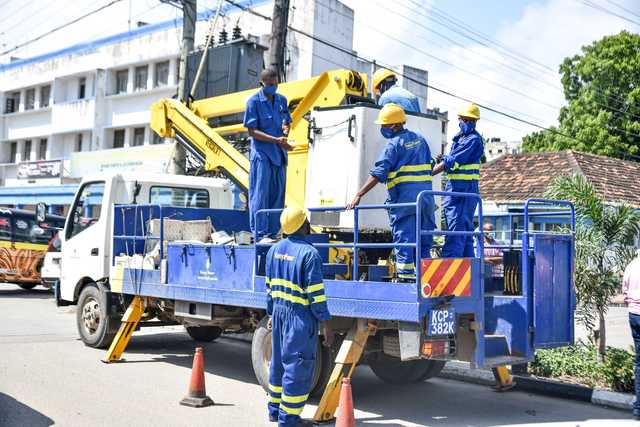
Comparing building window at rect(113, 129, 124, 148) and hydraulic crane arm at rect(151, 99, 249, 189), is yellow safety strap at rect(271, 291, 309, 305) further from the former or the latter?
building window at rect(113, 129, 124, 148)

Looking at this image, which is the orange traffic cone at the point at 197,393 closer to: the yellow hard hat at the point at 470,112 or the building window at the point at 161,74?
the yellow hard hat at the point at 470,112

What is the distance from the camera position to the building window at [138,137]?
37875 millimetres

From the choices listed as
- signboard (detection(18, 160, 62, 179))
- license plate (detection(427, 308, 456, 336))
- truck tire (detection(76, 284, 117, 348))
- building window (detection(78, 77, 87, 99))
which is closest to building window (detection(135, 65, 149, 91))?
building window (detection(78, 77, 87, 99))

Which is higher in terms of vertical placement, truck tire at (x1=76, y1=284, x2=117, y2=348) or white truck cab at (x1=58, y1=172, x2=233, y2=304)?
white truck cab at (x1=58, y1=172, x2=233, y2=304)

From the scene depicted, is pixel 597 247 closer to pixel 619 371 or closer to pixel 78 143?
pixel 619 371

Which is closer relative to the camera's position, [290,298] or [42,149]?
[290,298]

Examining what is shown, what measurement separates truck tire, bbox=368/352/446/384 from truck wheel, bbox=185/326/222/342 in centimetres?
372

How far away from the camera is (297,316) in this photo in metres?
6.18

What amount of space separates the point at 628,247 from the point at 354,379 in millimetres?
3842

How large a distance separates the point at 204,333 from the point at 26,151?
3789 cm

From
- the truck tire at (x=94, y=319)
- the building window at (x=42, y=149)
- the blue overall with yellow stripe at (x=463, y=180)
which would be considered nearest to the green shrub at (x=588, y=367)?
the blue overall with yellow stripe at (x=463, y=180)

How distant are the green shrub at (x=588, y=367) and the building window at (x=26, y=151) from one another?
137 feet

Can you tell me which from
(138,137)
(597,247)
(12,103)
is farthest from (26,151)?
(597,247)

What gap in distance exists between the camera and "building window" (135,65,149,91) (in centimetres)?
3756
